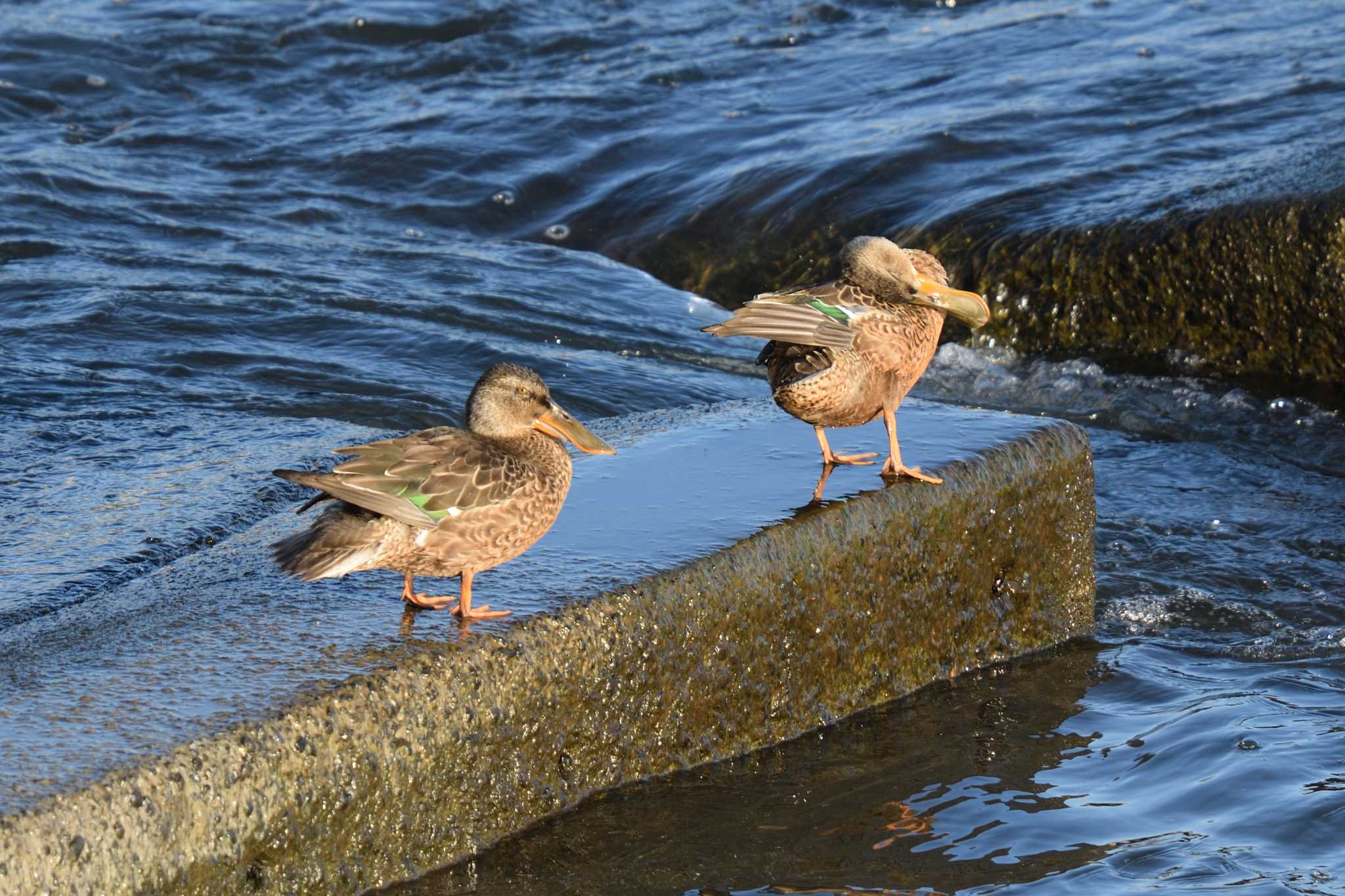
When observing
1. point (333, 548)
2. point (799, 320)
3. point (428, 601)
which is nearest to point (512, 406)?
point (428, 601)

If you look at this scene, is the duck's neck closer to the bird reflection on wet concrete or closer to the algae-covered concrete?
the bird reflection on wet concrete

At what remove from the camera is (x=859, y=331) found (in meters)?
4.78

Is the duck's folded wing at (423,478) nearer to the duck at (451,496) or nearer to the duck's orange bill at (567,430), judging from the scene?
the duck at (451,496)

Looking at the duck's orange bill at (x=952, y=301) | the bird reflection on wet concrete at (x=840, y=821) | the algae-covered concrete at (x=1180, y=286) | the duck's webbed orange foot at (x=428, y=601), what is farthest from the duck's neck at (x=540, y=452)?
the algae-covered concrete at (x=1180, y=286)

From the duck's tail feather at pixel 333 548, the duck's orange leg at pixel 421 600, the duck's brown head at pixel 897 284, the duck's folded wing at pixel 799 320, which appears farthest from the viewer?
the duck's brown head at pixel 897 284

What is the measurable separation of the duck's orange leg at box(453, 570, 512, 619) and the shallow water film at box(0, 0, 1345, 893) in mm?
110

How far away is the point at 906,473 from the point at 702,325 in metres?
4.77

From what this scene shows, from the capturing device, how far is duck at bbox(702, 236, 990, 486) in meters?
4.74

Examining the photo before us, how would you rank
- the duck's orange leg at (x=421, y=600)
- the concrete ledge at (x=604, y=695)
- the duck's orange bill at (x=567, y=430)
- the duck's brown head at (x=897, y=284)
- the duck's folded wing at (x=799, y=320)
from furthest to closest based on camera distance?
the duck's brown head at (x=897, y=284) → the duck's folded wing at (x=799, y=320) → the duck's orange bill at (x=567, y=430) → the duck's orange leg at (x=421, y=600) → the concrete ledge at (x=604, y=695)

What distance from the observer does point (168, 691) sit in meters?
3.72

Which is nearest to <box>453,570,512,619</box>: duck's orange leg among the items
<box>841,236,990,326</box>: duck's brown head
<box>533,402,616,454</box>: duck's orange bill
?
<box>533,402,616,454</box>: duck's orange bill

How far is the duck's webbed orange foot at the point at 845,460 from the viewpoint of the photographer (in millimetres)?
5133

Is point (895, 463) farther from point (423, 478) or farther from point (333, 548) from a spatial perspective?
point (333, 548)

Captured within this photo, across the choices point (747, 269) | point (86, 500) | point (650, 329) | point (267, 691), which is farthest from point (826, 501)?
point (747, 269)
